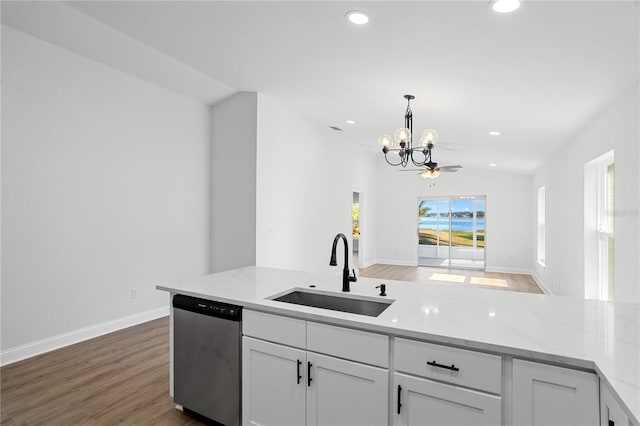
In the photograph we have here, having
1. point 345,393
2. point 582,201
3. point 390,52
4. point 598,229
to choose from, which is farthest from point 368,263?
point 345,393

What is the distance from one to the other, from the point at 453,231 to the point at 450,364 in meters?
8.71

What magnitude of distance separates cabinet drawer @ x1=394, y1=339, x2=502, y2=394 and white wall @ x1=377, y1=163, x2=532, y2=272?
27.3 ft

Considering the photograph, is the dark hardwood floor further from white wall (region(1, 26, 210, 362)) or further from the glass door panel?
the glass door panel

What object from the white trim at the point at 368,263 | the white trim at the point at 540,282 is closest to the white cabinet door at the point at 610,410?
the white trim at the point at 540,282

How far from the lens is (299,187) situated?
5.96m

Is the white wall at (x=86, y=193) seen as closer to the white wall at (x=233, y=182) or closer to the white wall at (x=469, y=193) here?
the white wall at (x=233, y=182)

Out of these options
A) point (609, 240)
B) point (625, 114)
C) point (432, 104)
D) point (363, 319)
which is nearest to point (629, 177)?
point (625, 114)

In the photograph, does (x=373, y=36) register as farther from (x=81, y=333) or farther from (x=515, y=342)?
(x=81, y=333)

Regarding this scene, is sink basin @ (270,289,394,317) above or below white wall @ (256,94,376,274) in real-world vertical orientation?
below

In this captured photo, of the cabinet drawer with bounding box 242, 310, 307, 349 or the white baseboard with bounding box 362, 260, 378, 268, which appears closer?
the cabinet drawer with bounding box 242, 310, 307, 349

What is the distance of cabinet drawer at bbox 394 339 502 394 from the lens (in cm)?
137

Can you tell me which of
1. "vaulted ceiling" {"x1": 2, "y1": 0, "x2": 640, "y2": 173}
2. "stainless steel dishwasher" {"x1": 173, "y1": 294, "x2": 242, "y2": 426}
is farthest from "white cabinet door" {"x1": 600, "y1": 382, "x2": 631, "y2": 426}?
"vaulted ceiling" {"x1": 2, "y1": 0, "x2": 640, "y2": 173}

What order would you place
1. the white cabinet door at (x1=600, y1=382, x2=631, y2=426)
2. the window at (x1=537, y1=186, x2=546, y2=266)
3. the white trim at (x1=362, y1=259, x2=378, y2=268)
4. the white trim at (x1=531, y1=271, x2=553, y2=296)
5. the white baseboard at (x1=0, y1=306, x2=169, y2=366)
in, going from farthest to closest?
the white trim at (x1=362, y1=259, x2=378, y2=268)
the window at (x1=537, y1=186, x2=546, y2=266)
the white trim at (x1=531, y1=271, x2=553, y2=296)
the white baseboard at (x1=0, y1=306, x2=169, y2=366)
the white cabinet door at (x1=600, y1=382, x2=631, y2=426)

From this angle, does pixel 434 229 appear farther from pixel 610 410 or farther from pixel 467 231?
pixel 610 410
